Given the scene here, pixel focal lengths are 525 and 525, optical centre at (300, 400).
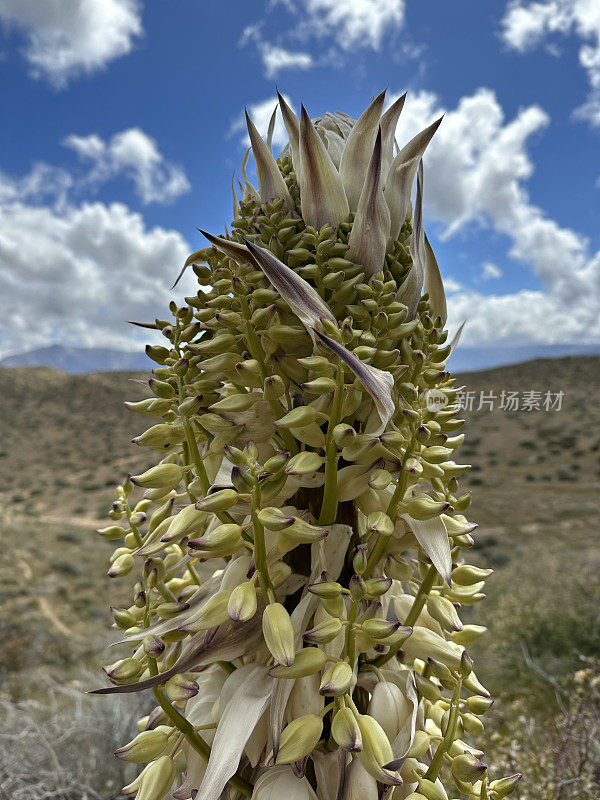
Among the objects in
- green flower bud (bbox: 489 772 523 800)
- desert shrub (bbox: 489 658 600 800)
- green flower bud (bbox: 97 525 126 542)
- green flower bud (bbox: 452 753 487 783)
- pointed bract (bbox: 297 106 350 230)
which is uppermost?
pointed bract (bbox: 297 106 350 230)

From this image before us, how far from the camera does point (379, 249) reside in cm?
69

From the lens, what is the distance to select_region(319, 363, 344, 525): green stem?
22.1 inches

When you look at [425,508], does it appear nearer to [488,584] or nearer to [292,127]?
[292,127]

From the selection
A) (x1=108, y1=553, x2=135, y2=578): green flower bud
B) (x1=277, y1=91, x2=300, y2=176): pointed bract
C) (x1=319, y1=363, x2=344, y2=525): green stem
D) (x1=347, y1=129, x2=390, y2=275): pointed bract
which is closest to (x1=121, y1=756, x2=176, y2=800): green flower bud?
(x1=108, y1=553, x2=135, y2=578): green flower bud

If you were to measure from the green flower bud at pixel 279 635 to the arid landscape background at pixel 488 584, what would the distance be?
36cm

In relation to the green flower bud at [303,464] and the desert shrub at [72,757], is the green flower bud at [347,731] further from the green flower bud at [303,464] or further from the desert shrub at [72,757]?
the desert shrub at [72,757]

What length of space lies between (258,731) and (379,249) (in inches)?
23.5

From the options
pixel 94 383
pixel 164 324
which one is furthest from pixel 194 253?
pixel 94 383

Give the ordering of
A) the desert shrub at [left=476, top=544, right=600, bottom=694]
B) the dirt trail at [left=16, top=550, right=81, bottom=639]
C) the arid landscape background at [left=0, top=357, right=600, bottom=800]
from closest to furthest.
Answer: the arid landscape background at [left=0, top=357, right=600, bottom=800], the desert shrub at [left=476, top=544, right=600, bottom=694], the dirt trail at [left=16, top=550, right=81, bottom=639]

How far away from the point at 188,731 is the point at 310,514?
0.87ft

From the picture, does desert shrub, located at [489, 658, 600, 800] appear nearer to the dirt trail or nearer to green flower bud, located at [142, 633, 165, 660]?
green flower bud, located at [142, 633, 165, 660]

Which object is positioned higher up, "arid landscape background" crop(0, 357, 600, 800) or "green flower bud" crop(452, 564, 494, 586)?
"green flower bud" crop(452, 564, 494, 586)

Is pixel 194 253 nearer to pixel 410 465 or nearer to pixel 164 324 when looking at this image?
pixel 164 324

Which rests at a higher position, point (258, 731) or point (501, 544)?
point (258, 731)
